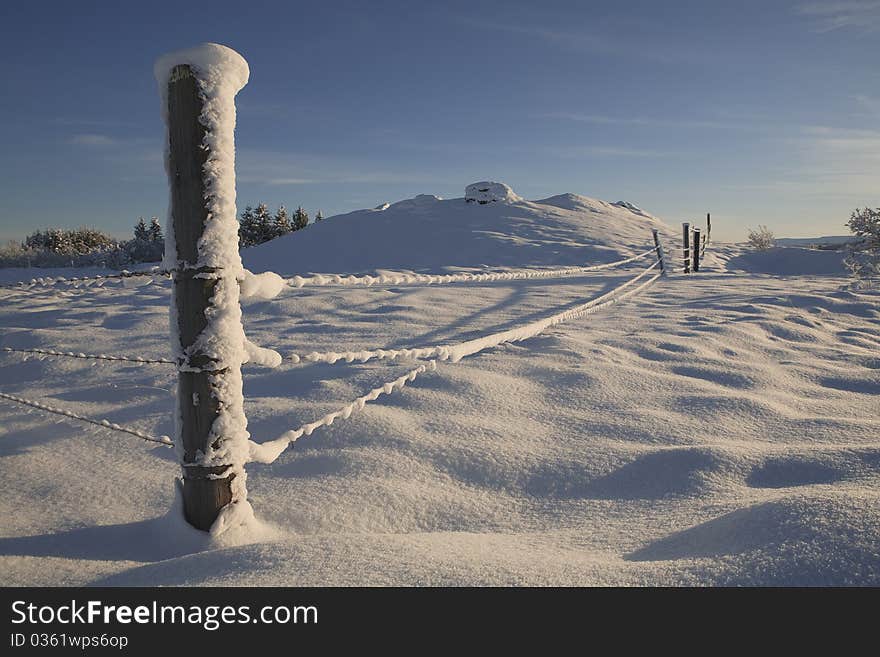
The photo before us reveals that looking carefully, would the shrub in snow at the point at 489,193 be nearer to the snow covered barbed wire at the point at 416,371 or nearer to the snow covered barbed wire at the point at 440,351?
the snow covered barbed wire at the point at 416,371

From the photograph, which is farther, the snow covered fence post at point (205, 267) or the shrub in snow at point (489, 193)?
the shrub in snow at point (489, 193)

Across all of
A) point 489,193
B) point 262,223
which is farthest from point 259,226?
point 489,193

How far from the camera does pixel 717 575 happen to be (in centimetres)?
111

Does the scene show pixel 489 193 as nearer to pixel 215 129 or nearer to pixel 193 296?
pixel 215 129

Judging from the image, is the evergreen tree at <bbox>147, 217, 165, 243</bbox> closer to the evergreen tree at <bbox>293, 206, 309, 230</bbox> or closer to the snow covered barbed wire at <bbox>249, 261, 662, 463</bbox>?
the evergreen tree at <bbox>293, 206, 309, 230</bbox>

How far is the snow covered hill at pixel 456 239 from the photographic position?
1436 centimetres

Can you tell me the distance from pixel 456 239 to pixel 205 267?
15.1m

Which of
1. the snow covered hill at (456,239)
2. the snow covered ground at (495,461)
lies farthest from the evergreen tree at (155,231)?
the snow covered ground at (495,461)

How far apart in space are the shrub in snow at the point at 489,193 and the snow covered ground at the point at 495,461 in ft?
63.8

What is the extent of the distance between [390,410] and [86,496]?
127 centimetres

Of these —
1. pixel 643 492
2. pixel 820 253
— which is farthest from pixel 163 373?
pixel 820 253

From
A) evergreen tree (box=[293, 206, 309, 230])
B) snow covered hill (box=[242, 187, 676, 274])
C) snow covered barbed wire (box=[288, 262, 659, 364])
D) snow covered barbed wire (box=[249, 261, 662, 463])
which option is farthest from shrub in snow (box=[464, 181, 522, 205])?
evergreen tree (box=[293, 206, 309, 230])
